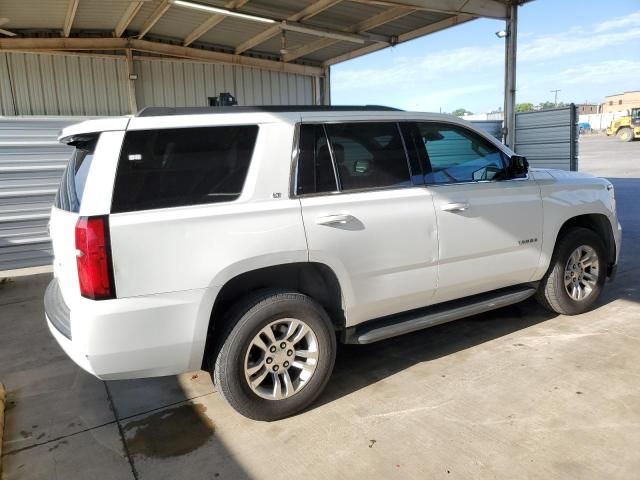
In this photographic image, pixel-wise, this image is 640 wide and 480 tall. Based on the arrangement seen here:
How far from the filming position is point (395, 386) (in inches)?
143

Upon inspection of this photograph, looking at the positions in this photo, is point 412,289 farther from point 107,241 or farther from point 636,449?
point 107,241

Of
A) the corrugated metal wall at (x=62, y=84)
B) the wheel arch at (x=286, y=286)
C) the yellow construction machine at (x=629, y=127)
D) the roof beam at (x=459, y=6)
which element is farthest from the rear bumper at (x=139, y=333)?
the yellow construction machine at (x=629, y=127)

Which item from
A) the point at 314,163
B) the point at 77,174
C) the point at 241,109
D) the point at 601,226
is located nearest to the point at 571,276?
the point at 601,226

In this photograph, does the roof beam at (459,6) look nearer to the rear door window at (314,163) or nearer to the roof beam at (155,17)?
the roof beam at (155,17)

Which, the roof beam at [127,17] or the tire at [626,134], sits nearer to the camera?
the roof beam at [127,17]

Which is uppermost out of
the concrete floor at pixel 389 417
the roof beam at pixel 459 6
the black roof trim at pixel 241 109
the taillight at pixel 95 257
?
the roof beam at pixel 459 6

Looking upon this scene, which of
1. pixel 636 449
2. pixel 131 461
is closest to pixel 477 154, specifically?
pixel 636 449

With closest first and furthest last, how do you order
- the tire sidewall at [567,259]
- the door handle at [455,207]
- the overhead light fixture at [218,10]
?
the door handle at [455,207]
the tire sidewall at [567,259]
the overhead light fixture at [218,10]

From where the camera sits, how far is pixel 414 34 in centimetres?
1161

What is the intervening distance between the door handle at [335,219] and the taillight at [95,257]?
125 cm

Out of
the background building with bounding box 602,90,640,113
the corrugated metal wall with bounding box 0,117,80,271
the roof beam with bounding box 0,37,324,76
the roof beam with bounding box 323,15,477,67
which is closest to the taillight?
the corrugated metal wall with bounding box 0,117,80,271

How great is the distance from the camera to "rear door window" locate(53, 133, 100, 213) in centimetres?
287

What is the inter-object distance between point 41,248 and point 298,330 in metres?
5.88

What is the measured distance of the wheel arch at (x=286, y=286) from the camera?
125 inches
